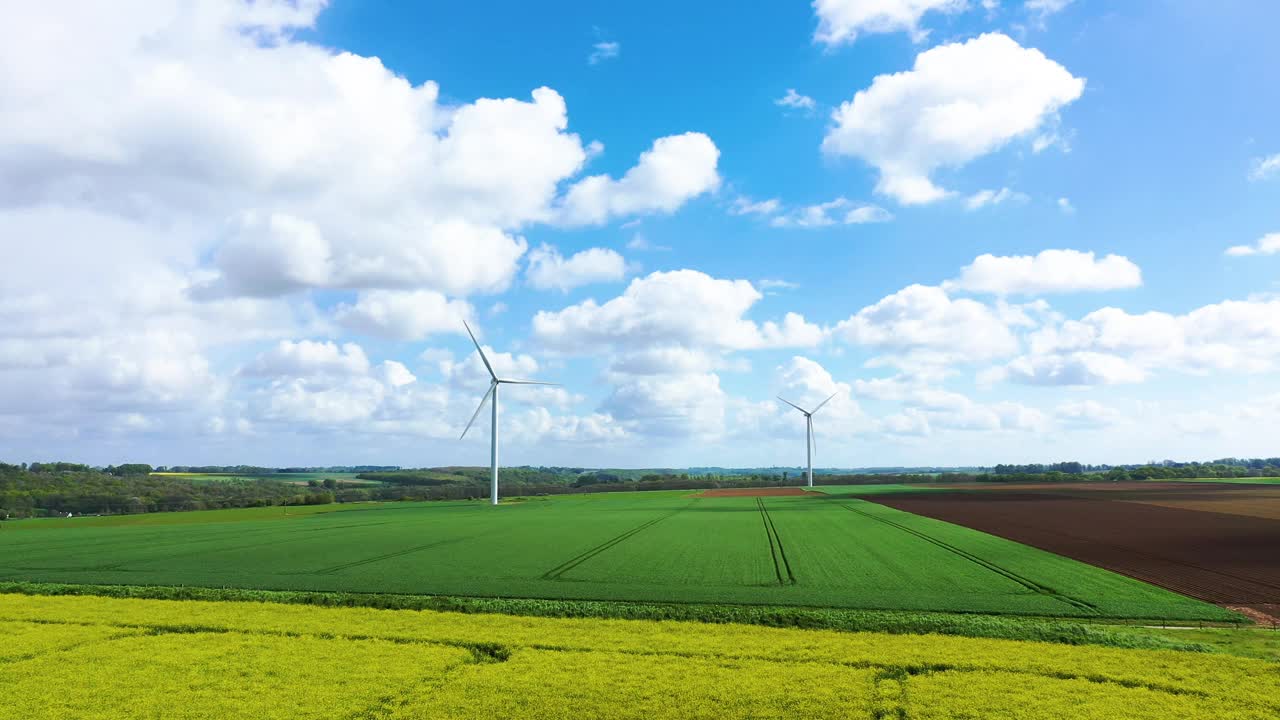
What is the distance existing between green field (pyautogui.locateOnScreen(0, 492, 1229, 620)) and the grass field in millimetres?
6133

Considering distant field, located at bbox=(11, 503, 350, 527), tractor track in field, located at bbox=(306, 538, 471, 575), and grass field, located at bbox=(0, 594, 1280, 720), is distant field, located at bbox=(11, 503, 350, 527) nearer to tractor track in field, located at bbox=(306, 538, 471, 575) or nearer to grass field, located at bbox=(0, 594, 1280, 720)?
tractor track in field, located at bbox=(306, 538, 471, 575)

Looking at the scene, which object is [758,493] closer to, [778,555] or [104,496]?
[778,555]

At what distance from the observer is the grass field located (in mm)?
16547

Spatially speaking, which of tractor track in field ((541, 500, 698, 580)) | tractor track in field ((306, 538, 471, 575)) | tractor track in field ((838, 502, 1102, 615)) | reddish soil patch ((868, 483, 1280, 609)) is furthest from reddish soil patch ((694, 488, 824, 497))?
tractor track in field ((306, 538, 471, 575))

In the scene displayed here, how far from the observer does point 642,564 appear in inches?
1537

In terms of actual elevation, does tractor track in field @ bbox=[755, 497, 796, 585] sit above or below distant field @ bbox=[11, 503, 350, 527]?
above

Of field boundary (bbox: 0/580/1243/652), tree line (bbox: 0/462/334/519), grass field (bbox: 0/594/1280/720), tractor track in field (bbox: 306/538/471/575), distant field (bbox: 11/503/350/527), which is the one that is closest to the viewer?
grass field (bbox: 0/594/1280/720)

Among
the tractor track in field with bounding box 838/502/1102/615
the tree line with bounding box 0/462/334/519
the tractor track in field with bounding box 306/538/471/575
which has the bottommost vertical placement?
the tree line with bounding box 0/462/334/519

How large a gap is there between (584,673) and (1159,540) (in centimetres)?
4666

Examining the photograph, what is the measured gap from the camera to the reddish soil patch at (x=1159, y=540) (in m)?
31.6

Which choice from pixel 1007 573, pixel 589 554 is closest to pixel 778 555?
pixel 589 554

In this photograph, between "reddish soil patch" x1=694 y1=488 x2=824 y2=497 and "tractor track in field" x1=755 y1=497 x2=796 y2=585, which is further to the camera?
"reddish soil patch" x1=694 y1=488 x2=824 y2=497

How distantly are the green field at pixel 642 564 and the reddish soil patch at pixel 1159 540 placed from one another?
2.36 meters

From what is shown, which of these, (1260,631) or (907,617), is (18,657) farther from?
(1260,631)
